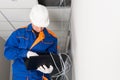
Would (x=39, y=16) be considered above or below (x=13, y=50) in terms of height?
above

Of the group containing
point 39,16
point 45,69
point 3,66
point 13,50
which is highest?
point 39,16

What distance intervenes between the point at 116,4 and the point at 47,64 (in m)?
1.38

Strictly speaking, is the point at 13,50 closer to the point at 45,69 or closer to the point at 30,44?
the point at 30,44

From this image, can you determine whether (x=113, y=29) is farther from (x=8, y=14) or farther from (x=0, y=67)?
(x=0, y=67)

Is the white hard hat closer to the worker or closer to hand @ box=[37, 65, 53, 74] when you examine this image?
the worker

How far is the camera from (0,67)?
8.61 ft

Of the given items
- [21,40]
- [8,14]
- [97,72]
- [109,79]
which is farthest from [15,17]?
[109,79]

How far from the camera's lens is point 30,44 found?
202cm

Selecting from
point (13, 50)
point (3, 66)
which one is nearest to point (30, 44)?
point (13, 50)

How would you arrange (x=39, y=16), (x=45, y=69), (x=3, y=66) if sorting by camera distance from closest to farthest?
1. (x=39, y=16)
2. (x=45, y=69)
3. (x=3, y=66)


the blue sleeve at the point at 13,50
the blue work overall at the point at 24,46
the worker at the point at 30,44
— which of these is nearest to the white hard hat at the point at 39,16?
the worker at the point at 30,44

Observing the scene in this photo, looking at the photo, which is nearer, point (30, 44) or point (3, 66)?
point (30, 44)

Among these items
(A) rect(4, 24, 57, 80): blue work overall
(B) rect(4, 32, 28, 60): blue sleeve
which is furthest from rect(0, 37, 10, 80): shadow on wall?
(B) rect(4, 32, 28, 60): blue sleeve

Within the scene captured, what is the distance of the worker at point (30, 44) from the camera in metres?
1.92
